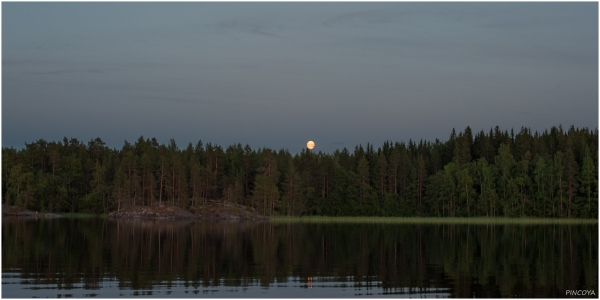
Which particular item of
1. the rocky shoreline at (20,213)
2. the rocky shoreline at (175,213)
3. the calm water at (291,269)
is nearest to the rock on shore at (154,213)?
the rocky shoreline at (175,213)

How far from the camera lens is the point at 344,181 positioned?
15262cm

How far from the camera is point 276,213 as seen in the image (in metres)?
140

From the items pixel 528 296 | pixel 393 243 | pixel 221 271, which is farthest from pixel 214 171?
pixel 528 296

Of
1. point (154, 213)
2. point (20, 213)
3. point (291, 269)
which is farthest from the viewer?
point (20, 213)

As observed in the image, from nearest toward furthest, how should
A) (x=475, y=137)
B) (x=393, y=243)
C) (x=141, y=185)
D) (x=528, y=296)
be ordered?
(x=528, y=296)
(x=393, y=243)
(x=141, y=185)
(x=475, y=137)

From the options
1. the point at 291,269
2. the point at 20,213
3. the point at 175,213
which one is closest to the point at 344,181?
the point at 175,213

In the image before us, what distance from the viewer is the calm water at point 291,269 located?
28984 millimetres

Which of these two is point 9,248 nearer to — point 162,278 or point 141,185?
point 162,278

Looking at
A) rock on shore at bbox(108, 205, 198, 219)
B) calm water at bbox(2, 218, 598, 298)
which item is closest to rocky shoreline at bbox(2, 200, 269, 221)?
rock on shore at bbox(108, 205, 198, 219)

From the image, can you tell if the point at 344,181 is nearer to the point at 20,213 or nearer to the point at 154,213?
the point at 154,213

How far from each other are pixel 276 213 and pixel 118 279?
109m

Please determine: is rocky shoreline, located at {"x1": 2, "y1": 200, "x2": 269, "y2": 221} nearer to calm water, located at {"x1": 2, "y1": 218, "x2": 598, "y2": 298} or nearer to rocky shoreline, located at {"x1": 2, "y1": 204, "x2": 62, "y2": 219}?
rocky shoreline, located at {"x1": 2, "y1": 204, "x2": 62, "y2": 219}

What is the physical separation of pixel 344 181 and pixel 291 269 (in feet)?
381

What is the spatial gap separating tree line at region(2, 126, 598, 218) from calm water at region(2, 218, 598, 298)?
8346 centimetres
